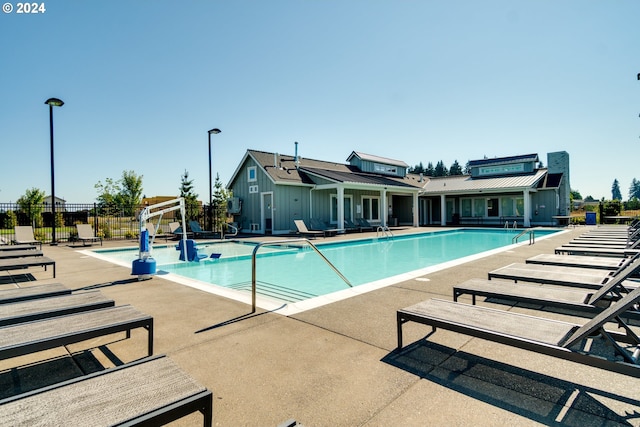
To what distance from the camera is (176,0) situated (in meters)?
9.98

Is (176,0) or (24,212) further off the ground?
(176,0)

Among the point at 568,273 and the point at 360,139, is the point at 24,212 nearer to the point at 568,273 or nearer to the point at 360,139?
the point at 360,139

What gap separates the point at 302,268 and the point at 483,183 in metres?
21.5

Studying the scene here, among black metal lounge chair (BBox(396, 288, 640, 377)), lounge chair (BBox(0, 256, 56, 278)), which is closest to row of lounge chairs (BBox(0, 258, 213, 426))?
black metal lounge chair (BBox(396, 288, 640, 377))

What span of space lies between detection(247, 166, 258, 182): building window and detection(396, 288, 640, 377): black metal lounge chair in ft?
58.8

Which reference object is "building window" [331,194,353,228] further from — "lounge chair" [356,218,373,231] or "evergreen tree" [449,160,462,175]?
"evergreen tree" [449,160,462,175]

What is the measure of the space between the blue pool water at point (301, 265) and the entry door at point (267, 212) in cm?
405

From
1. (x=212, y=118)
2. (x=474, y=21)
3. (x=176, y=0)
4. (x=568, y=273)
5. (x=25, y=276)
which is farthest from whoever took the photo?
(x=212, y=118)

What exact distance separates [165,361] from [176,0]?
37.6 ft

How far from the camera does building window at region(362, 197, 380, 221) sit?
23.9 metres

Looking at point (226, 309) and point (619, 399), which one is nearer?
point (619, 399)

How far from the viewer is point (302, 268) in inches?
380

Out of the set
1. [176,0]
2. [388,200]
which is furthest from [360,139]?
[176,0]

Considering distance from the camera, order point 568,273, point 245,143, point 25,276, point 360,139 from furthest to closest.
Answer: point 360,139 → point 245,143 → point 25,276 → point 568,273
